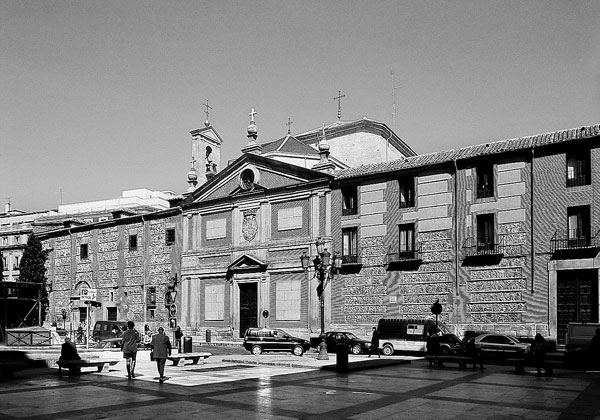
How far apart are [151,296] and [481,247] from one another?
2665 cm

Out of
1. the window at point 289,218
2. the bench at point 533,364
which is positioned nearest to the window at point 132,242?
the window at point 289,218

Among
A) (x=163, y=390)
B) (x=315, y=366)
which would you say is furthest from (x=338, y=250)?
(x=163, y=390)

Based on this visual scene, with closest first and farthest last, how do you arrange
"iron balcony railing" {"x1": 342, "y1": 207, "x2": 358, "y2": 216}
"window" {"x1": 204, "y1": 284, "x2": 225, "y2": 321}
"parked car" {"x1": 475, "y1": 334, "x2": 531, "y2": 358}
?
"parked car" {"x1": 475, "y1": 334, "x2": 531, "y2": 358}, "iron balcony railing" {"x1": 342, "y1": 207, "x2": 358, "y2": 216}, "window" {"x1": 204, "y1": 284, "x2": 225, "y2": 321}

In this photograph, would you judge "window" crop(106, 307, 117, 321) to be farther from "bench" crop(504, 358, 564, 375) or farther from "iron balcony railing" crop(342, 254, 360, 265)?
"bench" crop(504, 358, 564, 375)

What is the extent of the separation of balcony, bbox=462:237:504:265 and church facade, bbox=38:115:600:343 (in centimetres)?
8

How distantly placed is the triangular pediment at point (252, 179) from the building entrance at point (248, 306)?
630 centimetres

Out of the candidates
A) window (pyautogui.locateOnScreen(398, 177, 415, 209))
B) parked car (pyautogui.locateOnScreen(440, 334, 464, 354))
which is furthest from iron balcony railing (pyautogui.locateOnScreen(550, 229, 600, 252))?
window (pyautogui.locateOnScreen(398, 177, 415, 209))

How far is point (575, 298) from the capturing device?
1219 inches

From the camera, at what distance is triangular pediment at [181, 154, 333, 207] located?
42219 millimetres

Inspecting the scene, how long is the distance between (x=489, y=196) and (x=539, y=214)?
2793 millimetres

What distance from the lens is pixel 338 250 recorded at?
39.4 meters

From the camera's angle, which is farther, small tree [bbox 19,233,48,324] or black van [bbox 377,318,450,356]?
small tree [bbox 19,233,48,324]

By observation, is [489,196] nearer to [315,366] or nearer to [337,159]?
[315,366]

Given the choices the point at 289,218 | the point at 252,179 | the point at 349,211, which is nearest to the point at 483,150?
the point at 349,211
